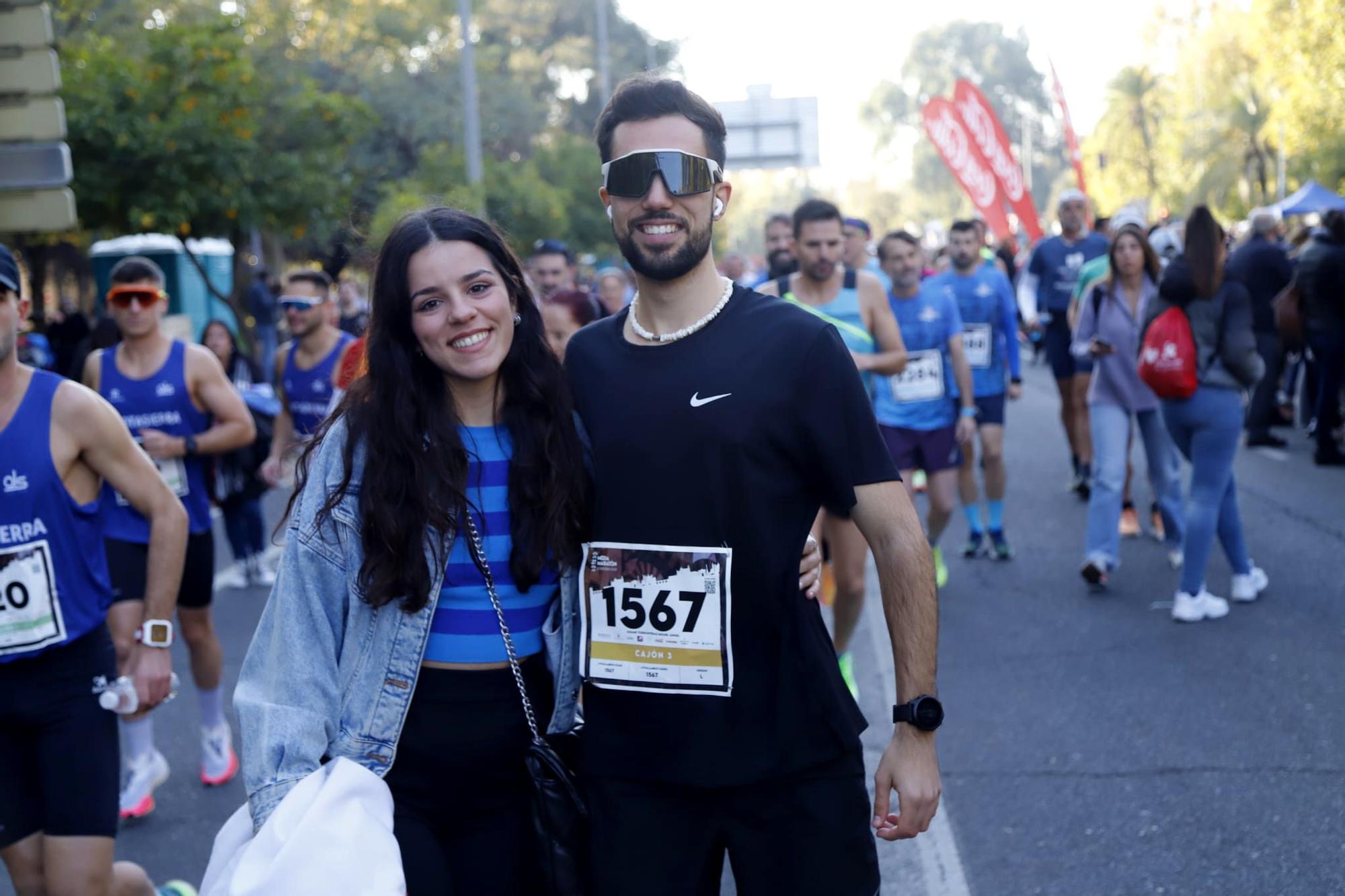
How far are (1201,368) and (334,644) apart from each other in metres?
5.37

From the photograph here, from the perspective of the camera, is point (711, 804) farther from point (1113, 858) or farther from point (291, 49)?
point (291, 49)

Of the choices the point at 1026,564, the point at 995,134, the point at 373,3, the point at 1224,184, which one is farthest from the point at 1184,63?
the point at 1026,564

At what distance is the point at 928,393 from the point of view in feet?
26.4

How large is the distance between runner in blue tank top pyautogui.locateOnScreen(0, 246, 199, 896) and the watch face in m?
1.97

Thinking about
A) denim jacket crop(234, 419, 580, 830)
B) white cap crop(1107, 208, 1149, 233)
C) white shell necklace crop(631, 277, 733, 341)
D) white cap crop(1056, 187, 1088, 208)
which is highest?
white cap crop(1056, 187, 1088, 208)

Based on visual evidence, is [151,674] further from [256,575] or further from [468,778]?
[256,575]

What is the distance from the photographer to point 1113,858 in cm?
451

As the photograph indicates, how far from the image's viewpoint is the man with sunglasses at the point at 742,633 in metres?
2.67

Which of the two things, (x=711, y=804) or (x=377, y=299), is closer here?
(x=711, y=804)

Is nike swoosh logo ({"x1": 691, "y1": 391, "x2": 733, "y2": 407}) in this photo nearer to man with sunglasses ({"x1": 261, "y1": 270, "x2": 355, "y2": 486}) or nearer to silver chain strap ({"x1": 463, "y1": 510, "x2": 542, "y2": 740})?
silver chain strap ({"x1": 463, "y1": 510, "x2": 542, "y2": 740})

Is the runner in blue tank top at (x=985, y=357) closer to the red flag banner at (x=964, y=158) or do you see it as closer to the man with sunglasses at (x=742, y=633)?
the man with sunglasses at (x=742, y=633)

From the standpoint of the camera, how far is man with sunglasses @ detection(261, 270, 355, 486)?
25.3ft

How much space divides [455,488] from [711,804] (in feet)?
2.43

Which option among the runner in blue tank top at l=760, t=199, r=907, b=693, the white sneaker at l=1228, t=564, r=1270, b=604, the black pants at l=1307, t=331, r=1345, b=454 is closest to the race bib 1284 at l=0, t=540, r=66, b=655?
the runner in blue tank top at l=760, t=199, r=907, b=693
